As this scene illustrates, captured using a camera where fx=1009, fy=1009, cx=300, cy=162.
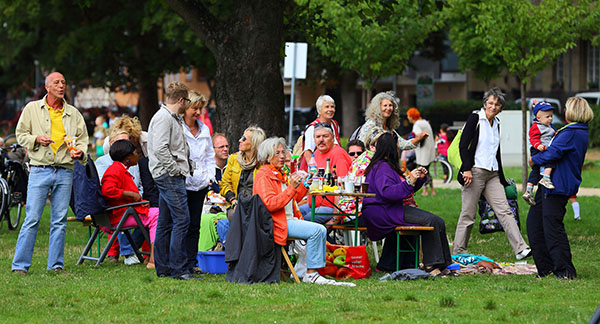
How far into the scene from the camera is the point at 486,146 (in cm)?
1152

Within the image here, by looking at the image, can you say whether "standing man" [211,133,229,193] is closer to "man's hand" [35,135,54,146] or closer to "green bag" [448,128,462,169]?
"man's hand" [35,135,54,146]

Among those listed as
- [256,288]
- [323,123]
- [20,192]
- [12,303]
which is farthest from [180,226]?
[20,192]

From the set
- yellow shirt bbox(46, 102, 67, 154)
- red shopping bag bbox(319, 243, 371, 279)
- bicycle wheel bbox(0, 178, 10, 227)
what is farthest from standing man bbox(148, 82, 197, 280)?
bicycle wheel bbox(0, 178, 10, 227)

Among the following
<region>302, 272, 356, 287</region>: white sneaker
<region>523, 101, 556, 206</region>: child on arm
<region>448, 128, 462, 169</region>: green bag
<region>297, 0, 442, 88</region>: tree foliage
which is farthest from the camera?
<region>297, 0, 442, 88</region>: tree foliage

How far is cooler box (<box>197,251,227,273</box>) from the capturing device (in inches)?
419

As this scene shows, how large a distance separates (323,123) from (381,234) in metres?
2.16

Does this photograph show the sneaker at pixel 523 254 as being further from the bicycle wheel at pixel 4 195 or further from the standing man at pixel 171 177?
the bicycle wheel at pixel 4 195

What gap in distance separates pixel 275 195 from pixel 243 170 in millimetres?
685

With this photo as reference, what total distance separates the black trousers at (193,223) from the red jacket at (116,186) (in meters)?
1.22

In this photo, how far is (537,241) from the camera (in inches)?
399

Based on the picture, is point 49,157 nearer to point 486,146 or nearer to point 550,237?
point 486,146

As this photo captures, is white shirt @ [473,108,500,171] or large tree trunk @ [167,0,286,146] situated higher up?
large tree trunk @ [167,0,286,146]

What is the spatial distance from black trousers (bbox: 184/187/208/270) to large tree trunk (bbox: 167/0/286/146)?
366 centimetres

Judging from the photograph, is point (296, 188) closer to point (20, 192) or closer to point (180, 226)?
point (180, 226)
